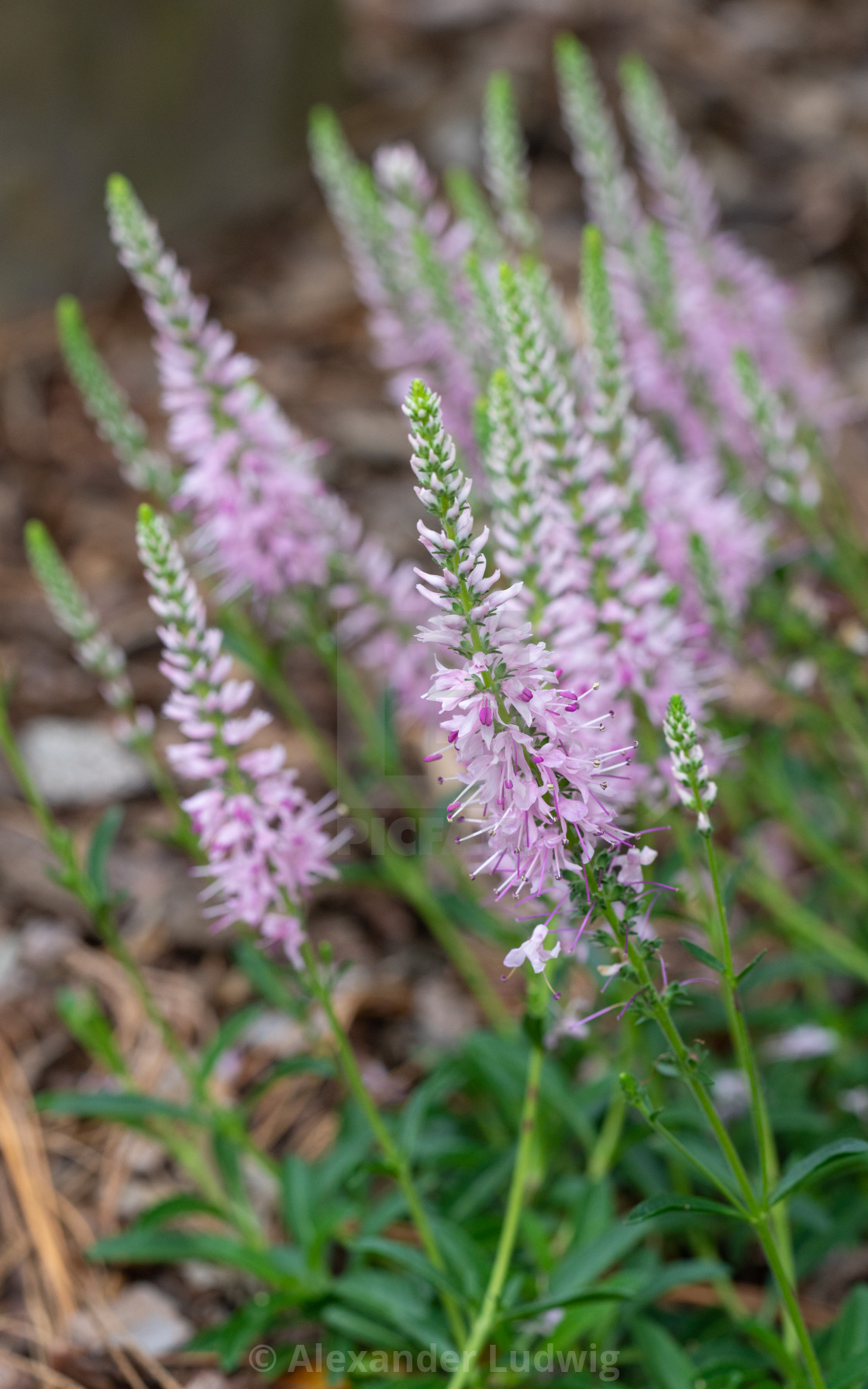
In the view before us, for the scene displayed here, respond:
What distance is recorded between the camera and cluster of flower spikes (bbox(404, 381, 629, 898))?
5.30ft

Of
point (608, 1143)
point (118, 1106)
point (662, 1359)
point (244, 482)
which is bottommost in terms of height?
point (662, 1359)

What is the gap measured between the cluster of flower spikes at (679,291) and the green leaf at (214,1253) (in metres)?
2.75

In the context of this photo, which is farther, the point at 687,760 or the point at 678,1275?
the point at 678,1275

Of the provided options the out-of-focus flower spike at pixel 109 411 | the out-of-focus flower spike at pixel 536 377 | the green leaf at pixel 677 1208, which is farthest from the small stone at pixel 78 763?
the green leaf at pixel 677 1208

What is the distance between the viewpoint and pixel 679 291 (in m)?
4.06

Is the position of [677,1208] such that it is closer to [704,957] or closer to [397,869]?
[704,957]

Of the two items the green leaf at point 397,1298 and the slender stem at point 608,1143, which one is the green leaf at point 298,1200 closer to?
the green leaf at point 397,1298

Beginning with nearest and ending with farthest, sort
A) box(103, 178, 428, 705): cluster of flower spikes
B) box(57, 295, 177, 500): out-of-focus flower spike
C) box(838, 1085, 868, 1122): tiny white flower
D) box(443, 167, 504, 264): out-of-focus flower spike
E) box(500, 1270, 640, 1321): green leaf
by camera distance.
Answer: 1. box(500, 1270, 640, 1321): green leaf
2. box(103, 178, 428, 705): cluster of flower spikes
3. box(838, 1085, 868, 1122): tiny white flower
4. box(57, 295, 177, 500): out-of-focus flower spike
5. box(443, 167, 504, 264): out-of-focus flower spike

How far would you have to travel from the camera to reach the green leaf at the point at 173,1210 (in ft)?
9.57

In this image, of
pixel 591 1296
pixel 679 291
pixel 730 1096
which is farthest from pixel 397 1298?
pixel 679 291

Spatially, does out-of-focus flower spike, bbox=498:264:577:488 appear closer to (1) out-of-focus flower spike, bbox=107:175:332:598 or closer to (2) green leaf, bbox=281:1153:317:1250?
(1) out-of-focus flower spike, bbox=107:175:332:598

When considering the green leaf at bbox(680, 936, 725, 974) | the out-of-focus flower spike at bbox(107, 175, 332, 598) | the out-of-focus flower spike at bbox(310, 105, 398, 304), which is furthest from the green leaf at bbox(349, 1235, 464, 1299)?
the out-of-focus flower spike at bbox(310, 105, 398, 304)

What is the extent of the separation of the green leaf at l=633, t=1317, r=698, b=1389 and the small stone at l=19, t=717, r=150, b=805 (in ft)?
9.63

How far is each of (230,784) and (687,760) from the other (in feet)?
3.22
